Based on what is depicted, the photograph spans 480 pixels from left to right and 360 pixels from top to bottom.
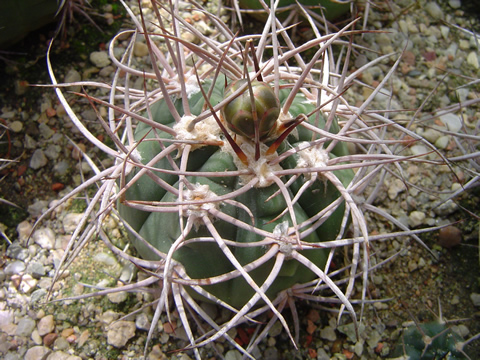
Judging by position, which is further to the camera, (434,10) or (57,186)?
(434,10)

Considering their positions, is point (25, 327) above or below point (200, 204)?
below

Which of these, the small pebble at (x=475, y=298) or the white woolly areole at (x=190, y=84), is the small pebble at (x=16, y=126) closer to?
the white woolly areole at (x=190, y=84)

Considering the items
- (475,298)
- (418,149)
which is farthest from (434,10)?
(475,298)

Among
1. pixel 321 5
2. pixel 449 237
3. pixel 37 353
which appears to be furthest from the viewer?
pixel 321 5

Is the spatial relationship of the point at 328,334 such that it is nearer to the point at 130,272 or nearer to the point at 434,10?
the point at 130,272

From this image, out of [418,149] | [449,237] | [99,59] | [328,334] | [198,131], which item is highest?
[198,131]

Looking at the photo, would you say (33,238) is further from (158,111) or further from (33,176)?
(158,111)

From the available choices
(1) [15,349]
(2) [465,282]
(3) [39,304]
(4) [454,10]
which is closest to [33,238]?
(3) [39,304]
